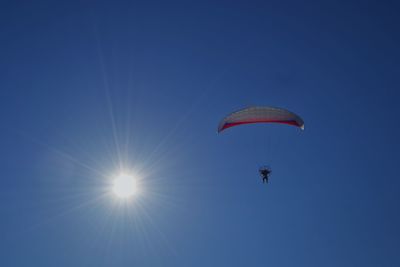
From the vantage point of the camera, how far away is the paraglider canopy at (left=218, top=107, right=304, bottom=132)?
69500 millimetres

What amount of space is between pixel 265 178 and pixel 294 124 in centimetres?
714

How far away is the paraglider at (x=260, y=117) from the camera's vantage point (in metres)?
→ 69.5

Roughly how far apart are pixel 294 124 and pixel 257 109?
4.38 meters

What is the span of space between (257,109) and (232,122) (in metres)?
3.25

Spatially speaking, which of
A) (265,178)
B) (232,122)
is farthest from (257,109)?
(265,178)

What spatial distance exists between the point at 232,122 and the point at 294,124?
21.9ft

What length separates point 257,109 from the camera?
6944 centimetres

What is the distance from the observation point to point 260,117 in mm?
70375

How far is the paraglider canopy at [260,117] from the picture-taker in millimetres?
69500

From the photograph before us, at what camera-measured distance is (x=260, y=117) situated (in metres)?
70.4

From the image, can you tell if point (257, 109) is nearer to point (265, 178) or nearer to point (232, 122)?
point (232, 122)

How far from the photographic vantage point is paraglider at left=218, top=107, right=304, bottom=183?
228 feet

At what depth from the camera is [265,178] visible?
7281 centimetres
